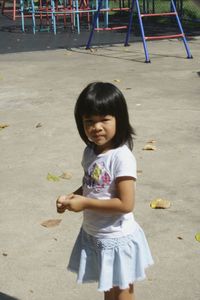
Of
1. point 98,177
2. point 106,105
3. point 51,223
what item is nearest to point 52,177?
point 51,223

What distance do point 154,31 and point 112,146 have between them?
13.1 metres

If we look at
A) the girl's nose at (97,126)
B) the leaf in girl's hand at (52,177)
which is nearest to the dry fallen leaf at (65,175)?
the leaf in girl's hand at (52,177)

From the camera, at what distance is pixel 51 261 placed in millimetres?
3449

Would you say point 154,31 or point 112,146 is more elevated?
point 112,146

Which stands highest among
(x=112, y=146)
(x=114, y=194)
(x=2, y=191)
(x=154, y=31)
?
(x=112, y=146)

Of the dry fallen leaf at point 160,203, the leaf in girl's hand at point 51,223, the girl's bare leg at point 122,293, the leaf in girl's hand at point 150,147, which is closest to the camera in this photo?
the girl's bare leg at point 122,293

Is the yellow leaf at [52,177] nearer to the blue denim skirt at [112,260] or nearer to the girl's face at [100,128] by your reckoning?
the blue denim skirt at [112,260]

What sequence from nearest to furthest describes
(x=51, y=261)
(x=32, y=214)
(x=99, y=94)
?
(x=99, y=94), (x=51, y=261), (x=32, y=214)

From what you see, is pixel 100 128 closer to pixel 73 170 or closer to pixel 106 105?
pixel 106 105

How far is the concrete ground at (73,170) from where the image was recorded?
10.7 ft

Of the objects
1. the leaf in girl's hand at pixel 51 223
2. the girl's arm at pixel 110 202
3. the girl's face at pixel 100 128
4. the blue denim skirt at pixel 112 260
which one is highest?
the girl's face at pixel 100 128

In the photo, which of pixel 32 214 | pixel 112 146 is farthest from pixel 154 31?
pixel 112 146

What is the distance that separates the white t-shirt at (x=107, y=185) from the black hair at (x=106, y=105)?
63 millimetres

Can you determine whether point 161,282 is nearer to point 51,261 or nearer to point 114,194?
point 51,261
